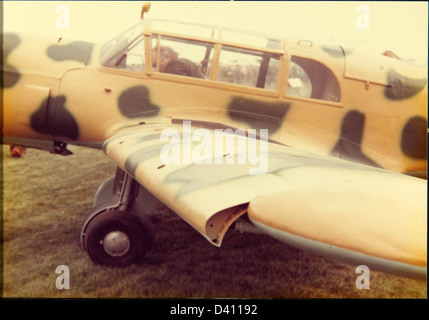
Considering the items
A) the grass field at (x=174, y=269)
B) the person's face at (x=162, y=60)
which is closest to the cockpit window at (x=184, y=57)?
the person's face at (x=162, y=60)

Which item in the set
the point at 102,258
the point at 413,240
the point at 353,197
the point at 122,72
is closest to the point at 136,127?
the point at 122,72

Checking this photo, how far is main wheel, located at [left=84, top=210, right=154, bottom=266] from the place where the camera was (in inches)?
132

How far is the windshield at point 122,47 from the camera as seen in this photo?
3629 mm

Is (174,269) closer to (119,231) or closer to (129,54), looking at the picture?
(119,231)

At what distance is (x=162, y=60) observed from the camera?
362cm

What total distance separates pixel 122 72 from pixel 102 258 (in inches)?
69.9

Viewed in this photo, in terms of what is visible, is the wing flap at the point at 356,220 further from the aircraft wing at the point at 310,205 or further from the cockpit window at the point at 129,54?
the cockpit window at the point at 129,54

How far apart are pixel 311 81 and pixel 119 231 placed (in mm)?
2345

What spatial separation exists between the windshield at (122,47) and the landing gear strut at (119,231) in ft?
3.84

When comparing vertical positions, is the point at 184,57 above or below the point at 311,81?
above

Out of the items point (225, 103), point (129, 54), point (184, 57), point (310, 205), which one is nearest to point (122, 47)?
point (129, 54)

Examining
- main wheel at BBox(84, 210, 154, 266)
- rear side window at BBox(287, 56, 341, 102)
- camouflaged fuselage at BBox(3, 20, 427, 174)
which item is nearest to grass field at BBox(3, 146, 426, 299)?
main wheel at BBox(84, 210, 154, 266)

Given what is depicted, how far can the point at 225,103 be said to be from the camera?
361 centimetres

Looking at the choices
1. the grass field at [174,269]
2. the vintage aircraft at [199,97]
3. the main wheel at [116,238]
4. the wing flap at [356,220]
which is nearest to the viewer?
the wing flap at [356,220]
